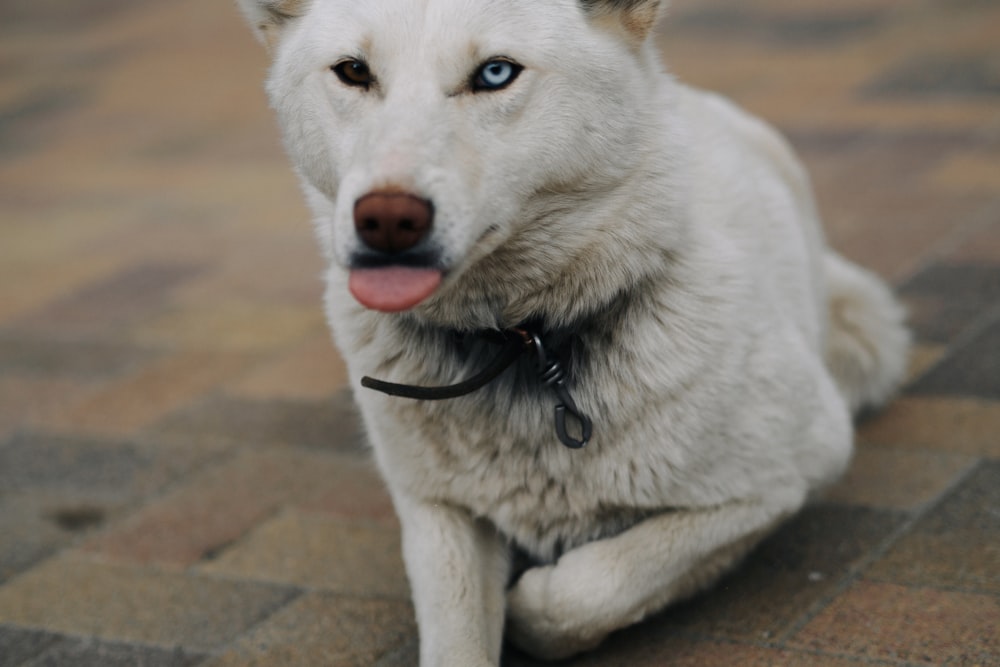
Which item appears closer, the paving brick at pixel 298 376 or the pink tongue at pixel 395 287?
the pink tongue at pixel 395 287

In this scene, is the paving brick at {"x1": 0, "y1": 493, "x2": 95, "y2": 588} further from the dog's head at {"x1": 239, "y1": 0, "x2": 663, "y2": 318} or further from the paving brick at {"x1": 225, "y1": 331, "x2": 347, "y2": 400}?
the dog's head at {"x1": 239, "y1": 0, "x2": 663, "y2": 318}

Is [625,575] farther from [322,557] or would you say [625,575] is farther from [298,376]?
[298,376]

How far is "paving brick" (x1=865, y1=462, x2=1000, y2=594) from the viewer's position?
268 cm

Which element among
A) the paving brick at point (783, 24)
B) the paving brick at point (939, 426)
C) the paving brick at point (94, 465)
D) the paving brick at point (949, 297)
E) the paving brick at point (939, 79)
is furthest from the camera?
the paving brick at point (783, 24)

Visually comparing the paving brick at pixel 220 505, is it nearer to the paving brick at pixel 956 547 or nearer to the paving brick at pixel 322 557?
the paving brick at pixel 322 557

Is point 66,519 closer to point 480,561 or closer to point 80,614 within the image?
point 80,614

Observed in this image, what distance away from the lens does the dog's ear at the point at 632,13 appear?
2471 mm

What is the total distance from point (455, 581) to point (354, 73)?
0.99 metres

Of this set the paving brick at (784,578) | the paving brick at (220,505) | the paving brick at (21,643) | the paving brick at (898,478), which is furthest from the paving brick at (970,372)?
the paving brick at (21,643)

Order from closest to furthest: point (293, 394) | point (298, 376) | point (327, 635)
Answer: point (327, 635)
point (293, 394)
point (298, 376)

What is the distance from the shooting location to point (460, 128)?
88.1 inches

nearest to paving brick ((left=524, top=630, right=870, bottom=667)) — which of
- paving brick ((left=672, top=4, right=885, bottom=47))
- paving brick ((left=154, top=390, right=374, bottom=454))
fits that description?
paving brick ((left=154, top=390, right=374, bottom=454))

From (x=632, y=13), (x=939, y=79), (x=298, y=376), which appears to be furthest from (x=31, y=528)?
(x=939, y=79)

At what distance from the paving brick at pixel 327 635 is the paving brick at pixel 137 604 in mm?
69
